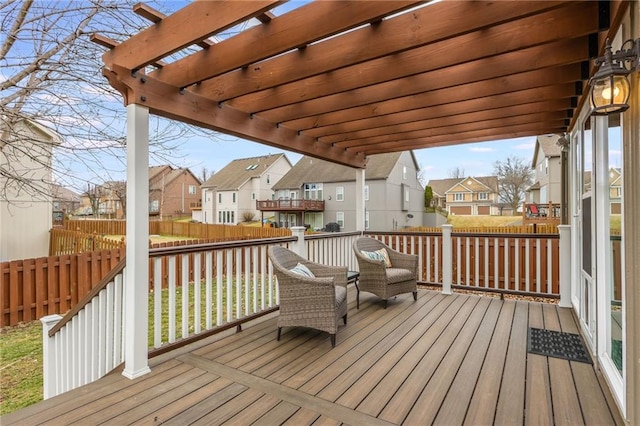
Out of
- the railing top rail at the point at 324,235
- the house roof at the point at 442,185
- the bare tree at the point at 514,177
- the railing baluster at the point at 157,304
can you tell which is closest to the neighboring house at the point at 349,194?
the bare tree at the point at 514,177

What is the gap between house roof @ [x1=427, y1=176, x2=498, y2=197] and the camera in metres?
36.1

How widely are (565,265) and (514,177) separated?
24.2 meters

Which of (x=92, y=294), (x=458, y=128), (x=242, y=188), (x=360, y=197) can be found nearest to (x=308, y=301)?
(x=92, y=294)

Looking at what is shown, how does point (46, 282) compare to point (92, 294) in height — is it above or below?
below

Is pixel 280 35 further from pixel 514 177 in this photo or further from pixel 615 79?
pixel 514 177

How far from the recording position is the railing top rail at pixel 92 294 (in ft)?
9.09

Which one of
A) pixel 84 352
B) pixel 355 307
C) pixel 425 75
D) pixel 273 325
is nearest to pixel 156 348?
pixel 84 352

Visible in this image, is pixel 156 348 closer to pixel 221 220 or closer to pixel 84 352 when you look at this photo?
pixel 84 352

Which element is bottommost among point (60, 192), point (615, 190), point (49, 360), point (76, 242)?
point (49, 360)

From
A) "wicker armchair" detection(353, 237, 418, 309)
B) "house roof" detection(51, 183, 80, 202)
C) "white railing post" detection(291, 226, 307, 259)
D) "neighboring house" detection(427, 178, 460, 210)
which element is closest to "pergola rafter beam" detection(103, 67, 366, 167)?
"white railing post" detection(291, 226, 307, 259)

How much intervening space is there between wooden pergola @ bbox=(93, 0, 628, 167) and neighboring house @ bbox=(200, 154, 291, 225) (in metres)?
23.7

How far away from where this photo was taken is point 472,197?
3694 cm

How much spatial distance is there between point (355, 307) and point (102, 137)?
163 inches

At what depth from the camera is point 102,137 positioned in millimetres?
4258
